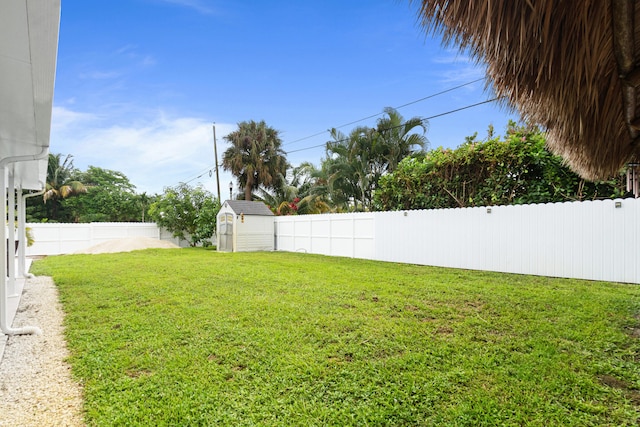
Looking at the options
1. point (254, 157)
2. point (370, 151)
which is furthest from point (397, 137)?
point (254, 157)

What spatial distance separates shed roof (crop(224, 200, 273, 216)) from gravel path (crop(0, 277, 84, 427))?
9.98 metres

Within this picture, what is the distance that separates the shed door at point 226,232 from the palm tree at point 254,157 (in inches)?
224

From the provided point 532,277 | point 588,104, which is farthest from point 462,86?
point 588,104

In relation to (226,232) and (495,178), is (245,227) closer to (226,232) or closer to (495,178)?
(226,232)

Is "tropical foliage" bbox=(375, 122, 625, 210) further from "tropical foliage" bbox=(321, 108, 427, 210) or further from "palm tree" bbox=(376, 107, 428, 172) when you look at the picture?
"tropical foliage" bbox=(321, 108, 427, 210)

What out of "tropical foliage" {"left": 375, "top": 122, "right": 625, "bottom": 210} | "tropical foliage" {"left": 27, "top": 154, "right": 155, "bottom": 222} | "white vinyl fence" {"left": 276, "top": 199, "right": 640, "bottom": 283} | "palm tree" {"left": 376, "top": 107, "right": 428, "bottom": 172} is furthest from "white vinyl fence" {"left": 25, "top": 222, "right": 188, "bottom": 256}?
"tropical foliage" {"left": 375, "top": 122, "right": 625, "bottom": 210}

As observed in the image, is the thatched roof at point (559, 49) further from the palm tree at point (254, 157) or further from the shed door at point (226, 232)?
the palm tree at point (254, 157)

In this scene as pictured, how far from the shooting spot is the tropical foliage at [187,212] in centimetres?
1683

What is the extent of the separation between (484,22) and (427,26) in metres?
0.33

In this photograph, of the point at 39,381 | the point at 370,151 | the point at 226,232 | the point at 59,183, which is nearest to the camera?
the point at 39,381

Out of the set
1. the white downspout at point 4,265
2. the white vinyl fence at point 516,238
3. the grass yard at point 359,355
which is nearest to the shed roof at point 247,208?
the white vinyl fence at point 516,238

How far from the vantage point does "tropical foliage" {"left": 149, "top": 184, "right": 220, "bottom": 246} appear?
663 inches

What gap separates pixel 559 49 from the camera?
6.54 ft

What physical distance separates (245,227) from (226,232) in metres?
0.94
